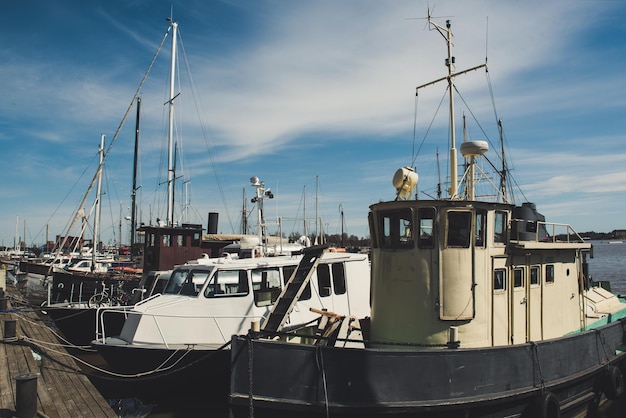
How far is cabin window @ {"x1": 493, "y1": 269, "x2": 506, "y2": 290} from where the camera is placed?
26.1 ft

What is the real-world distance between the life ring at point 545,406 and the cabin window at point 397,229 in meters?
3.34

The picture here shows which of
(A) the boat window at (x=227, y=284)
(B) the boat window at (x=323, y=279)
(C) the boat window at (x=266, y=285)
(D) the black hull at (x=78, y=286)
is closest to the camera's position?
(A) the boat window at (x=227, y=284)

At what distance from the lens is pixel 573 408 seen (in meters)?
8.66

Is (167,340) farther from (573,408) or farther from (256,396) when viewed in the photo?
(573,408)

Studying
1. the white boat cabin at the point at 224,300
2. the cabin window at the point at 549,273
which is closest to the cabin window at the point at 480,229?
the cabin window at the point at 549,273

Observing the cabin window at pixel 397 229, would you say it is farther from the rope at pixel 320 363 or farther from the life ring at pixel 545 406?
the life ring at pixel 545 406

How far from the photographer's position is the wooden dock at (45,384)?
7.66 metres

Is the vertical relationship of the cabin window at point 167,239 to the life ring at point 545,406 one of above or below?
above

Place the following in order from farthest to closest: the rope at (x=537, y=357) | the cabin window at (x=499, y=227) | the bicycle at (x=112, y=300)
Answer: the bicycle at (x=112, y=300), the cabin window at (x=499, y=227), the rope at (x=537, y=357)

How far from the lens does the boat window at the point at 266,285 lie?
1107 centimetres

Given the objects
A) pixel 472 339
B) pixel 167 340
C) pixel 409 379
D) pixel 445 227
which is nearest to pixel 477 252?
pixel 445 227

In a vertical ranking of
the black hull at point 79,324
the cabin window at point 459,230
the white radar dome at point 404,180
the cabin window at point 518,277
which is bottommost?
the black hull at point 79,324

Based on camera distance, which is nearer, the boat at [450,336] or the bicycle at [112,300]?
the boat at [450,336]

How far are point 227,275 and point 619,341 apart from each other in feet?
31.5
